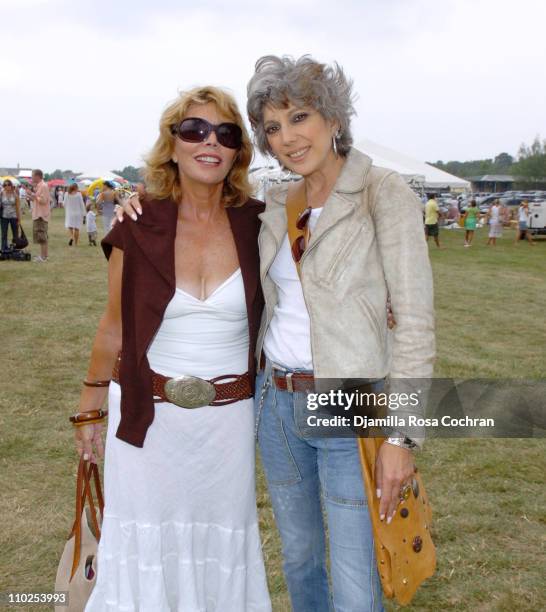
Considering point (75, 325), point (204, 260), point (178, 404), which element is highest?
point (204, 260)

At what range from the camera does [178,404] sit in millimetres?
2424

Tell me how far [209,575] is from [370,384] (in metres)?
1.07

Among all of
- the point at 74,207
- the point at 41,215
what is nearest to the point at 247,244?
the point at 41,215

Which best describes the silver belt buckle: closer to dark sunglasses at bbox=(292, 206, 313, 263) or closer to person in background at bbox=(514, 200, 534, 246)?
dark sunglasses at bbox=(292, 206, 313, 263)

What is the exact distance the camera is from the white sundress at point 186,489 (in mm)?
2422

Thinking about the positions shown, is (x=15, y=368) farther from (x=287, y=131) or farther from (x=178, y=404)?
(x=287, y=131)

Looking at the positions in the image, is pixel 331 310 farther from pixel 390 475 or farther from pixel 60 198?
pixel 60 198

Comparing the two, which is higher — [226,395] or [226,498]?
[226,395]

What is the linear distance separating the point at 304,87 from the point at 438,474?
315cm

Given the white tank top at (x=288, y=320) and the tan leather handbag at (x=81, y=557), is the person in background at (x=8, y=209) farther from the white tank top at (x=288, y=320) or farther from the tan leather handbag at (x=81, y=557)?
the white tank top at (x=288, y=320)

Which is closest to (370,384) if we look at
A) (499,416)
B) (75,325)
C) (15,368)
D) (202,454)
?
(202,454)

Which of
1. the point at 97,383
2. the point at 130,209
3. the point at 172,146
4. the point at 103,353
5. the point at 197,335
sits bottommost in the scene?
the point at 97,383

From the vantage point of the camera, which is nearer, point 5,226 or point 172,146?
point 172,146

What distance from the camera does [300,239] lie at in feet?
7.52
